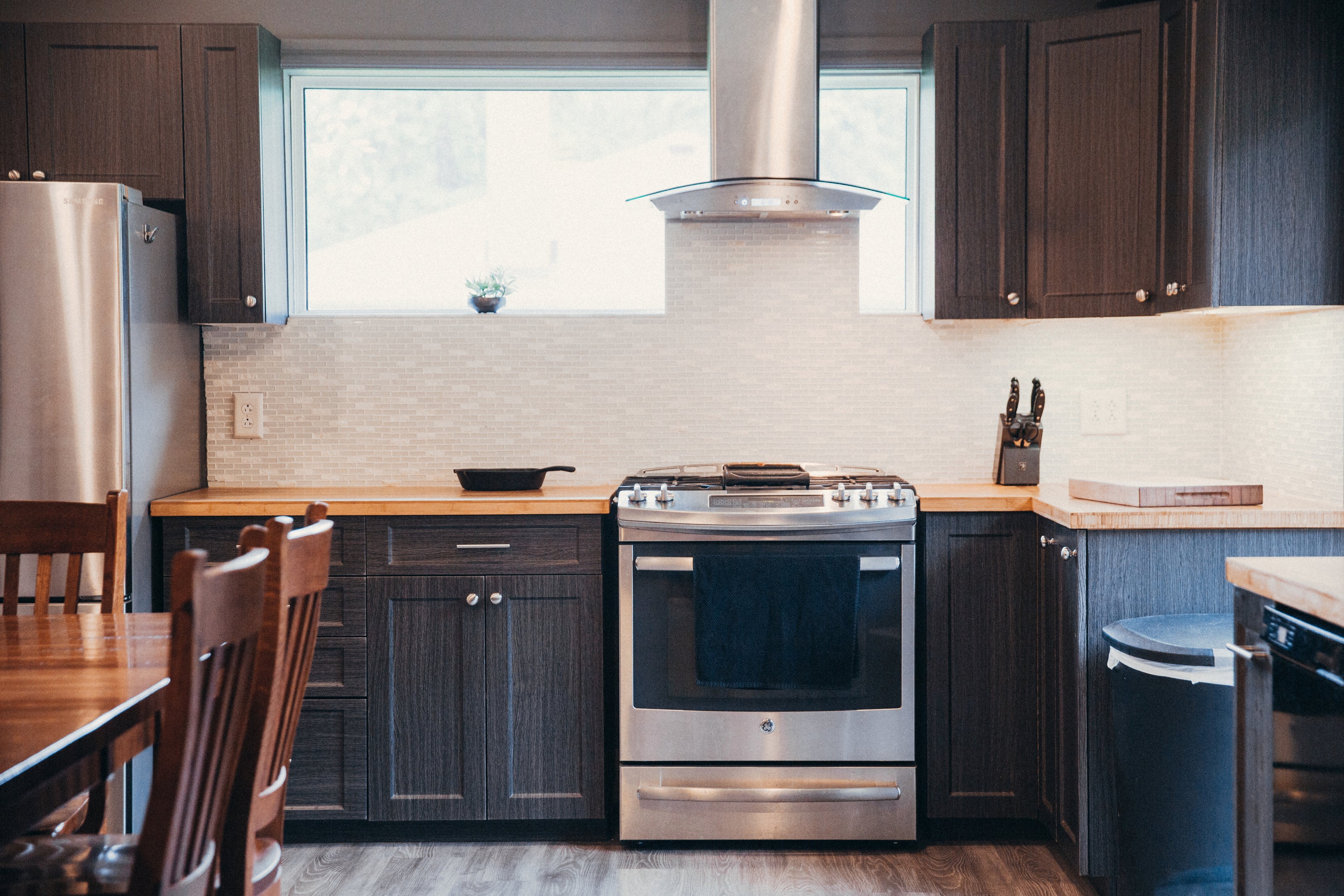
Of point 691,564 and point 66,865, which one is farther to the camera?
point 691,564

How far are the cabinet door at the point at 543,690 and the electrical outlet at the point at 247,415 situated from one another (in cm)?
109

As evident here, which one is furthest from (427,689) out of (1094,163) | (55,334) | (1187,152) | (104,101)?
(1187,152)

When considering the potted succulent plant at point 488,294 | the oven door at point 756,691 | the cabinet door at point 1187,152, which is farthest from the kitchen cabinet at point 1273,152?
the potted succulent plant at point 488,294

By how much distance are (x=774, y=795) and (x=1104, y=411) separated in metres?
1.61

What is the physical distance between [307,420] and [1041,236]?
2319mm

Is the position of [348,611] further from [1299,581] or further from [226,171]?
[1299,581]

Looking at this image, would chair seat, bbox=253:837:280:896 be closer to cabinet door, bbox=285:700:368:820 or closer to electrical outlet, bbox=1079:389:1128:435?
cabinet door, bbox=285:700:368:820

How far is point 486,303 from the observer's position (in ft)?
10.5

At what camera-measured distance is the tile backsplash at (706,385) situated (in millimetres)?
3191

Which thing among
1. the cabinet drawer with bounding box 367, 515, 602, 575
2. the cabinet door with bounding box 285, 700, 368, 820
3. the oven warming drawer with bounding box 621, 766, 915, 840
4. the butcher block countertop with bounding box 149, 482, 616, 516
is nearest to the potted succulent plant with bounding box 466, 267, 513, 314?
the butcher block countertop with bounding box 149, 482, 616, 516

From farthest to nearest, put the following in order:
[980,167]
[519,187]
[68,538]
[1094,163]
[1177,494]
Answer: [519,187] < [980,167] < [1094,163] < [1177,494] < [68,538]

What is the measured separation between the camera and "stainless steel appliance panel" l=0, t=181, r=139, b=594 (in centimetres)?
257

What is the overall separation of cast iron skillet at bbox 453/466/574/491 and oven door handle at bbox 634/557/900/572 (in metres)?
0.46

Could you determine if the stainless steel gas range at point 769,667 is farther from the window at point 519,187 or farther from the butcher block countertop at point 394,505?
the window at point 519,187
